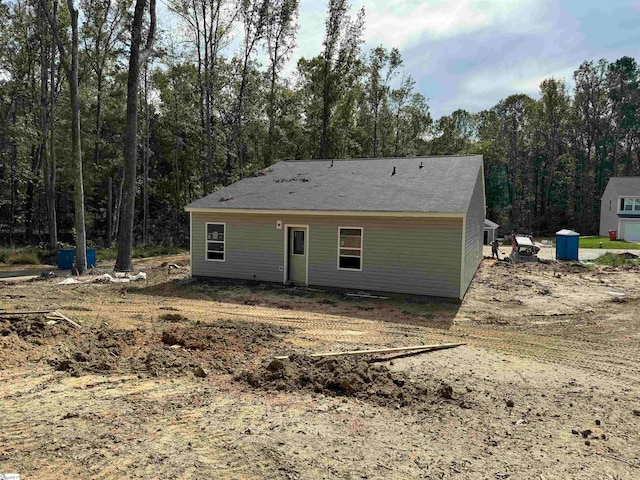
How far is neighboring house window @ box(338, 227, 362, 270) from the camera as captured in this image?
38.4 ft

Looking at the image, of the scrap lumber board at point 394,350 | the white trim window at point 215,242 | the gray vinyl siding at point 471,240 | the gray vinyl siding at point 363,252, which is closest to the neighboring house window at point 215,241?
the white trim window at point 215,242

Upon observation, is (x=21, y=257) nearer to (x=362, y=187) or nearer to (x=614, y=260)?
(x=362, y=187)

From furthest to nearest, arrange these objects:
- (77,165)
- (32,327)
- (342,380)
Answer: (77,165), (32,327), (342,380)

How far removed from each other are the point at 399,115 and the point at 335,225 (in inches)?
1286

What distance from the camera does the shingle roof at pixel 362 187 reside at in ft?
37.1

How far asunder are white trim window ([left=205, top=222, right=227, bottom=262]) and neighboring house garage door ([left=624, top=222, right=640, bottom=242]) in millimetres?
34882

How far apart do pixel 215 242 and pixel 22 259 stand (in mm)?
9327

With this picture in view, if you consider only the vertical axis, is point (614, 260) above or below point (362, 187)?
below

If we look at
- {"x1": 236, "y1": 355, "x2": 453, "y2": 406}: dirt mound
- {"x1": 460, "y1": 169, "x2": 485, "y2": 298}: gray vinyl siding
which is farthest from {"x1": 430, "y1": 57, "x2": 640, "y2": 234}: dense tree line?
{"x1": 236, "y1": 355, "x2": 453, "y2": 406}: dirt mound

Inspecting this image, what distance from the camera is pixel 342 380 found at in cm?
502

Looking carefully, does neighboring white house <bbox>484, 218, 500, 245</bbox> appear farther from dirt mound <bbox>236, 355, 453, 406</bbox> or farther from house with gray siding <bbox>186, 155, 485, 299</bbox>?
dirt mound <bbox>236, 355, 453, 406</bbox>

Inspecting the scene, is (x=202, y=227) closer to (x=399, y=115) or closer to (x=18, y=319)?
(x=18, y=319)

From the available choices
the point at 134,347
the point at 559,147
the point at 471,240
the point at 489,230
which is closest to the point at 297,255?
the point at 471,240

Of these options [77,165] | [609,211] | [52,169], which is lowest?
[609,211]
